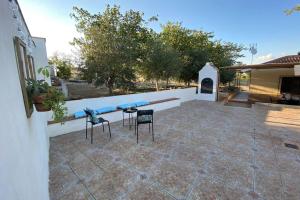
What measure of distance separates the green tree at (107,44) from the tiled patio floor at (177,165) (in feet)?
14.4

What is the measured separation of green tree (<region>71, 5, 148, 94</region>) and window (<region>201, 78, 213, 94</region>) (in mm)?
5410

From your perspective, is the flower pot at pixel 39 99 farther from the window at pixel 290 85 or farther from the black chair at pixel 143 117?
the window at pixel 290 85

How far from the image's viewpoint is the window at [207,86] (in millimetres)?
11102

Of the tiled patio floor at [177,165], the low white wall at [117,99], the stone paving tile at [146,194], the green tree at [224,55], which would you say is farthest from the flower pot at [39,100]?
the green tree at [224,55]

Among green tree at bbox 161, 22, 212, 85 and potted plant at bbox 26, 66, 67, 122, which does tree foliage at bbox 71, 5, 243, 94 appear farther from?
potted plant at bbox 26, 66, 67, 122

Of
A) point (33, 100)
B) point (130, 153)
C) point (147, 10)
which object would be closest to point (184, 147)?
point (130, 153)

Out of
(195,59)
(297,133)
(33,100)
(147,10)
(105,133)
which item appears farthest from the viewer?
(195,59)

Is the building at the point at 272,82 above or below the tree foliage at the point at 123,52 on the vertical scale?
below

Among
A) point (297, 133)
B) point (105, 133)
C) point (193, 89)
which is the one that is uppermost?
point (193, 89)

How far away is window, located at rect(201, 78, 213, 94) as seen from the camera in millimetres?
11102

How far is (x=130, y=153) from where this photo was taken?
12.0 feet

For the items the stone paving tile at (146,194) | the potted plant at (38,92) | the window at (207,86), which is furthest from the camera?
the window at (207,86)

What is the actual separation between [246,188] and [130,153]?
2.36m

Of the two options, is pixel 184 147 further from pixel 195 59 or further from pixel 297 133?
pixel 195 59
